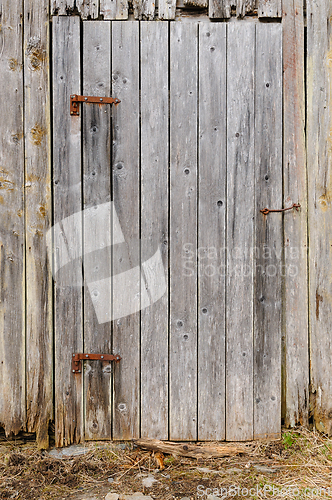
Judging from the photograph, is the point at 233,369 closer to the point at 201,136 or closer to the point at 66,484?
the point at 66,484

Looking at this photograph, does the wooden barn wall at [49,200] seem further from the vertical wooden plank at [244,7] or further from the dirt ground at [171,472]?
the dirt ground at [171,472]

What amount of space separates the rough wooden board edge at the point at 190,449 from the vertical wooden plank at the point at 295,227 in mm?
414

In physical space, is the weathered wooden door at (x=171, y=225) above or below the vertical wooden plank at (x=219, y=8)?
below

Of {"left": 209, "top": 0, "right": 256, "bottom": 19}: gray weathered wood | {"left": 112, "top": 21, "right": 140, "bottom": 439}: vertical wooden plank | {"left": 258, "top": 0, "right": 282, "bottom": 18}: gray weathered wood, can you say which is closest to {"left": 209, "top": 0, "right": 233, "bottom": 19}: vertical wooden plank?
{"left": 209, "top": 0, "right": 256, "bottom": 19}: gray weathered wood

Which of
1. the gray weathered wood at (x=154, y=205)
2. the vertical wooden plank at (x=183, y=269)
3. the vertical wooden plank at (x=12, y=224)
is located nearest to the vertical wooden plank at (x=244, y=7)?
the gray weathered wood at (x=154, y=205)

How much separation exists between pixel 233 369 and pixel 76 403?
3.16ft

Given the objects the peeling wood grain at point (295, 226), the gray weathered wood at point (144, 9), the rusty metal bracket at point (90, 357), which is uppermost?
the gray weathered wood at point (144, 9)

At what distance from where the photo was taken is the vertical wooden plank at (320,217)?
2344mm

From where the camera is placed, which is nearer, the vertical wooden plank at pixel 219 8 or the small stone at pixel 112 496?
the small stone at pixel 112 496

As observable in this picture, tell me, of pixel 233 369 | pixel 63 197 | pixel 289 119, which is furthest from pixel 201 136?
pixel 233 369

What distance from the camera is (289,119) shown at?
2.34 m

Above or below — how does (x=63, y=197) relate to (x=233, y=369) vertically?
above

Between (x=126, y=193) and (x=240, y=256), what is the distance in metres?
0.78

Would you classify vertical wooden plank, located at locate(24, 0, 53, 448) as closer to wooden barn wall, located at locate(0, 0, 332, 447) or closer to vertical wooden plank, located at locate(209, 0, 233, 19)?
wooden barn wall, located at locate(0, 0, 332, 447)
